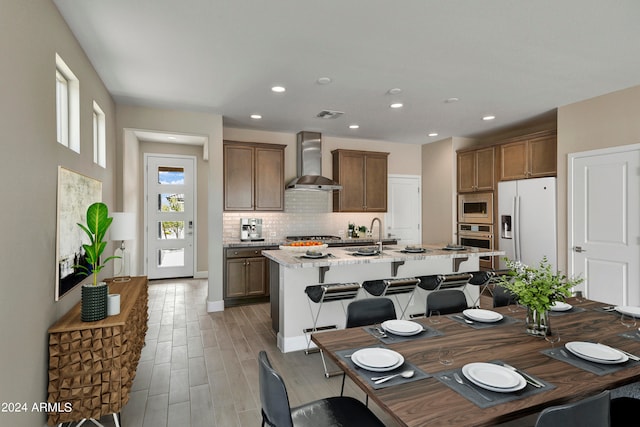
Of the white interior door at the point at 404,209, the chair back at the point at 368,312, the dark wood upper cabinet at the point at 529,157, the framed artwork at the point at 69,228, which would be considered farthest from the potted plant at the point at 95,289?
the dark wood upper cabinet at the point at 529,157

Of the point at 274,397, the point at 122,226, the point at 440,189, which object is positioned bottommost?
the point at 274,397

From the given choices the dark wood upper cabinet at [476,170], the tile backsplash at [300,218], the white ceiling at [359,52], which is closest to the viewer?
the white ceiling at [359,52]

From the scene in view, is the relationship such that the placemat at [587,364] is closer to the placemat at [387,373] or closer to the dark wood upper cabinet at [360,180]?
the placemat at [387,373]

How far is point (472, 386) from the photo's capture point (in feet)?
4.42

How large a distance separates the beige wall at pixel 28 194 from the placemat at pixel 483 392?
2153 mm

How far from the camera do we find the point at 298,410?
168 cm

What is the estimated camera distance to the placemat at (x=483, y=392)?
4.07 ft

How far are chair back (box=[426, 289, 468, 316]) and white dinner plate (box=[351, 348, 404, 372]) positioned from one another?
3.67 ft

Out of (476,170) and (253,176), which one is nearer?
(253,176)

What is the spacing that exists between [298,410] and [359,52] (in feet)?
9.30

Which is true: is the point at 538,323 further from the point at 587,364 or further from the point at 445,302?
the point at 445,302

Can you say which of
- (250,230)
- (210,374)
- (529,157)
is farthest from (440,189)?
(210,374)

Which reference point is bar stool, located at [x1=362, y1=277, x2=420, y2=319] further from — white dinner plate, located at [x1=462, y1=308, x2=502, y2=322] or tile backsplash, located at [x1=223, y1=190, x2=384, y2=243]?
tile backsplash, located at [x1=223, y1=190, x2=384, y2=243]

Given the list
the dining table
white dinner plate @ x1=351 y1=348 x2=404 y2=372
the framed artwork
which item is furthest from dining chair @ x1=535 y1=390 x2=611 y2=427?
the framed artwork
